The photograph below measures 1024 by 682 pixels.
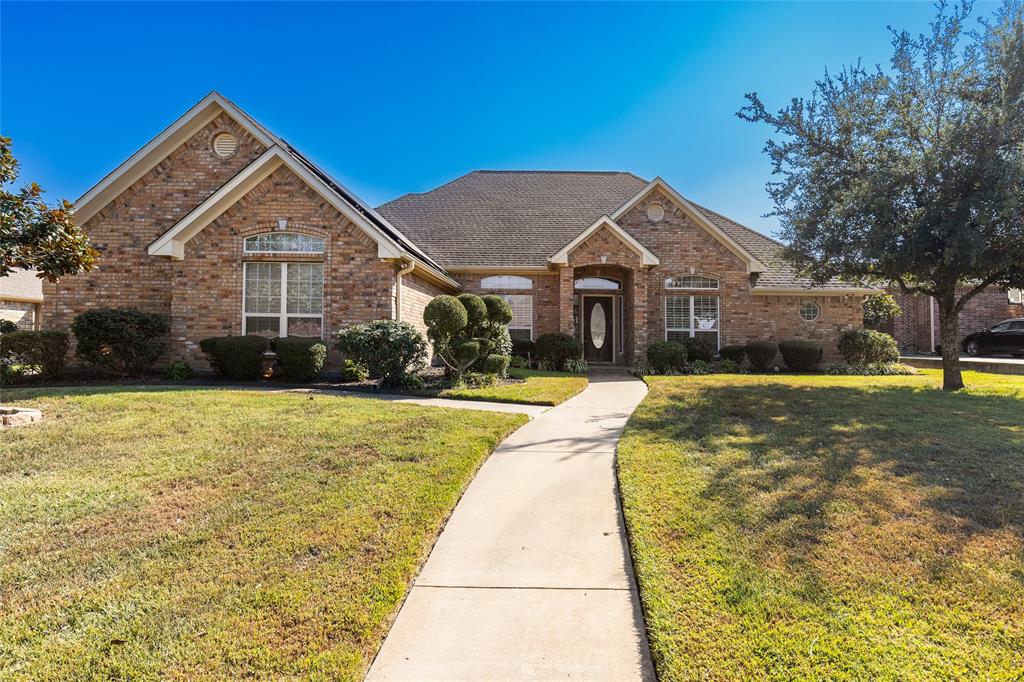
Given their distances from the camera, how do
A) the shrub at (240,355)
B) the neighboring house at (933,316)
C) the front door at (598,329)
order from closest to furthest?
1. the shrub at (240,355)
2. the front door at (598,329)
3. the neighboring house at (933,316)

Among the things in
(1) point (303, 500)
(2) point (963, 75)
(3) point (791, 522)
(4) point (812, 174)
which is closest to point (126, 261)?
(1) point (303, 500)

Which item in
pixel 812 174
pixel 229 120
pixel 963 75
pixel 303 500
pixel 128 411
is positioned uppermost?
pixel 229 120

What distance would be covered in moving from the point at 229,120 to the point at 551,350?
11.3m

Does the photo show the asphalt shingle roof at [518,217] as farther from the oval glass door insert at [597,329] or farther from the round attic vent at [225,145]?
the round attic vent at [225,145]

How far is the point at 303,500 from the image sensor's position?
14.1 feet

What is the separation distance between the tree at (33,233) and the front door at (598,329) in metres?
13.9

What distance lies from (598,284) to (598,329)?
5.29ft

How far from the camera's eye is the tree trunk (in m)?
10.8

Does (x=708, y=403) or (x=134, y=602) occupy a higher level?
(x=708, y=403)

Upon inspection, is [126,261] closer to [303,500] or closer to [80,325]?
[80,325]

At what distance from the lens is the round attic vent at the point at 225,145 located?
14289mm

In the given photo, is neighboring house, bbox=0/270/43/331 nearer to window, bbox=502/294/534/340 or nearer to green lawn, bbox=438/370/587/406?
window, bbox=502/294/534/340

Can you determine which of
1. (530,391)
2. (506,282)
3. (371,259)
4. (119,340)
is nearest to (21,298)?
(119,340)

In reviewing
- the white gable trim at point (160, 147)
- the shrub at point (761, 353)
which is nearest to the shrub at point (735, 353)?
the shrub at point (761, 353)
